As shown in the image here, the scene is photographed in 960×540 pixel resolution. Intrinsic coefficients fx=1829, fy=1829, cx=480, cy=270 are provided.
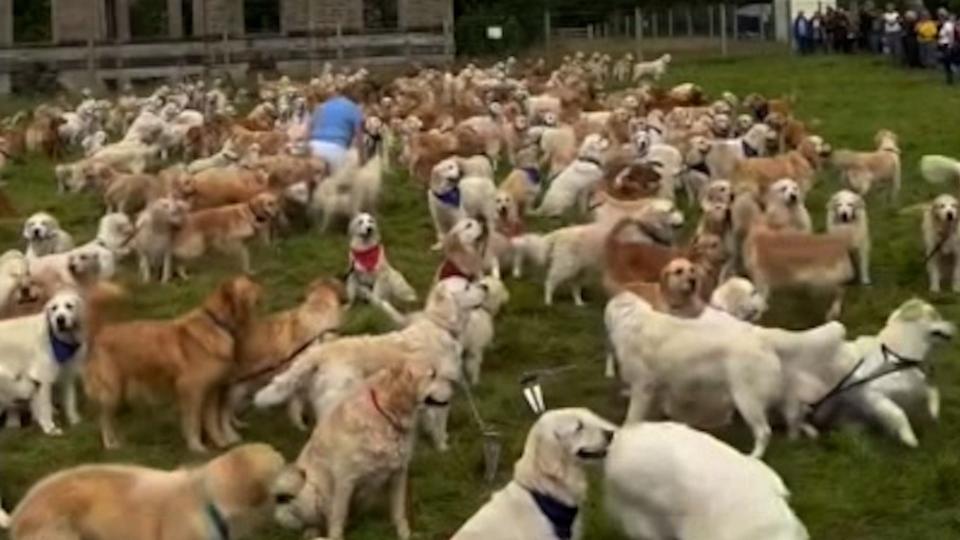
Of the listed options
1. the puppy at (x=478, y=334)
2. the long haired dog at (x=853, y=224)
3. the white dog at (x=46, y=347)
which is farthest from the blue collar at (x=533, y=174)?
the white dog at (x=46, y=347)

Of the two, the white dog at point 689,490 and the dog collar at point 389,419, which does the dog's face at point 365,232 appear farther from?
the white dog at point 689,490

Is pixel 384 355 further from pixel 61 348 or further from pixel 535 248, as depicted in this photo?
pixel 535 248

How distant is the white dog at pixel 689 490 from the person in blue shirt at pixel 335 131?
29.0 feet

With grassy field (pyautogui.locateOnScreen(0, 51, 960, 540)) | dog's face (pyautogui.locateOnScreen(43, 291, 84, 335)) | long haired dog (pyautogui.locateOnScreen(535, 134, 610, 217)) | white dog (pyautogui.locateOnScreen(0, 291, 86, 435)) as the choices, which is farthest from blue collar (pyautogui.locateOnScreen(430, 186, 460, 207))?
dog's face (pyautogui.locateOnScreen(43, 291, 84, 335))

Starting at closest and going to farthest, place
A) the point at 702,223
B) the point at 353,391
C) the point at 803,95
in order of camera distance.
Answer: the point at 353,391 → the point at 702,223 → the point at 803,95

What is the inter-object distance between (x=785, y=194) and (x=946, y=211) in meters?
1.04

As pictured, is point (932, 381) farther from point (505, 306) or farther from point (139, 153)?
point (139, 153)

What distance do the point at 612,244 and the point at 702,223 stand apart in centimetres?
127

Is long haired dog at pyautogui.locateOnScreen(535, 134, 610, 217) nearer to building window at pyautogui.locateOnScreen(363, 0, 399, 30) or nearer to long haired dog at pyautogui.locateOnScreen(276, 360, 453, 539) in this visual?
long haired dog at pyautogui.locateOnScreen(276, 360, 453, 539)

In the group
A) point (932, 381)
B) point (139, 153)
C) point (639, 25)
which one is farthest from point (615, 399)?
point (639, 25)

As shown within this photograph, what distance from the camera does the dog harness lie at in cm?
1120

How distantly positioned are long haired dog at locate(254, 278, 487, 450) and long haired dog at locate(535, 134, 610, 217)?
5.66 metres

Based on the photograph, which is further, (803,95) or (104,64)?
(104,64)

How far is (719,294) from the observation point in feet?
29.4
